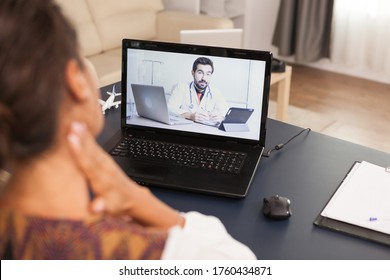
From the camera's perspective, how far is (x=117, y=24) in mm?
3457

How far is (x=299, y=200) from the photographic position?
4.05 feet

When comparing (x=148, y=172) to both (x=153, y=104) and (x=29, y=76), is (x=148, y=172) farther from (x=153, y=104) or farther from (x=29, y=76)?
(x=29, y=76)

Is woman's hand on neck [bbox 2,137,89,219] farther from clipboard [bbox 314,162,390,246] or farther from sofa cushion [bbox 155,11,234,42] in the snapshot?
sofa cushion [bbox 155,11,234,42]

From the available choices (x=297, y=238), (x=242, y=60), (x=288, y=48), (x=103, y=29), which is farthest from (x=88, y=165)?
(x=288, y=48)

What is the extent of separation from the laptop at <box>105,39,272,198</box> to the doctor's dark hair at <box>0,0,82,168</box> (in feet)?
2.02

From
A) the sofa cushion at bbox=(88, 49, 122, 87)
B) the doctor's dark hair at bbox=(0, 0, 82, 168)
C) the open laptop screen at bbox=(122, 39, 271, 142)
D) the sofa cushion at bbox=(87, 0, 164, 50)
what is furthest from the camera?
the sofa cushion at bbox=(87, 0, 164, 50)

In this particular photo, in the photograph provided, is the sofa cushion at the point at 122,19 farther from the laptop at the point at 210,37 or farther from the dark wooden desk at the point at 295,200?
the dark wooden desk at the point at 295,200

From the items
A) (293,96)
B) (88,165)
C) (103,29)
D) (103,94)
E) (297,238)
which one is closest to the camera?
(88,165)

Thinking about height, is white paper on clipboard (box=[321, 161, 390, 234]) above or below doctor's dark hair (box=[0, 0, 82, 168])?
below

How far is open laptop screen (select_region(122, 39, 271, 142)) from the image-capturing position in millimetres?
1418

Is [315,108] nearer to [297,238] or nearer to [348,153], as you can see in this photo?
[348,153]

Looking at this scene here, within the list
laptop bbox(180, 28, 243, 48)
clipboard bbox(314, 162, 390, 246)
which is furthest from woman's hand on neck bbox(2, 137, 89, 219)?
laptop bbox(180, 28, 243, 48)

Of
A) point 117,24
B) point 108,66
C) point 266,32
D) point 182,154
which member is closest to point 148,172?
point 182,154
